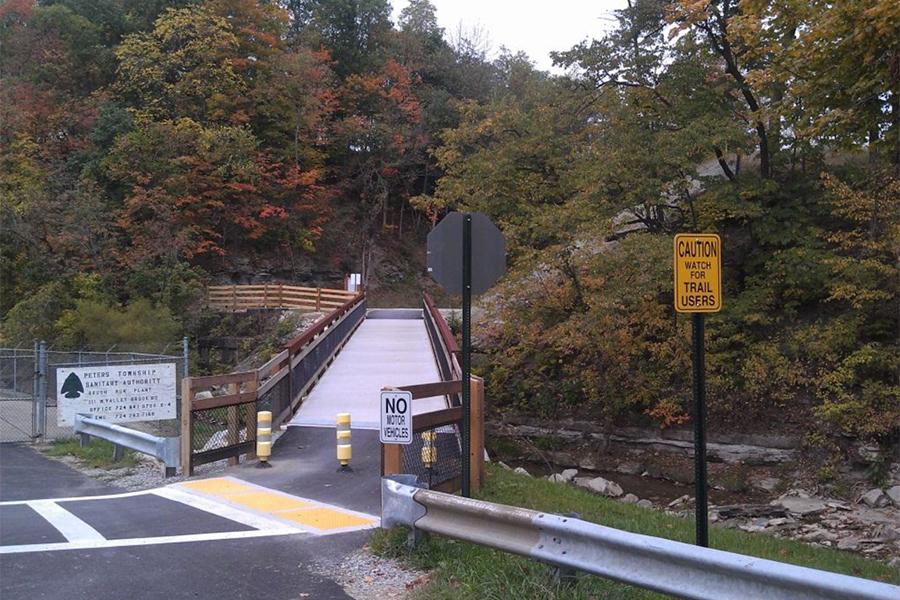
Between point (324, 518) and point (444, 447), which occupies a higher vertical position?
point (444, 447)

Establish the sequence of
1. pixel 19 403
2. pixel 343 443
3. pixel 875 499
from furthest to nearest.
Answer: pixel 19 403 → pixel 875 499 → pixel 343 443

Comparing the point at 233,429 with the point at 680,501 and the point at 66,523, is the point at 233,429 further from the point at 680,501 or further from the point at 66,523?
the point at 680,501

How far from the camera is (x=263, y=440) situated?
11.7 metres

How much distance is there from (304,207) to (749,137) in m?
32.6

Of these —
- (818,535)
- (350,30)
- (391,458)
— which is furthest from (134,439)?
(350,30)

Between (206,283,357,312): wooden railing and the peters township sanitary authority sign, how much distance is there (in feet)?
116

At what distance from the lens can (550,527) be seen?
17.6ft

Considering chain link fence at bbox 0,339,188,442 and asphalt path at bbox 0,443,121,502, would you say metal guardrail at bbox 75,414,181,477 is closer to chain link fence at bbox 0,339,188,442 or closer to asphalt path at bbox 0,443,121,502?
asphalt path at bbox 0,443,121,502

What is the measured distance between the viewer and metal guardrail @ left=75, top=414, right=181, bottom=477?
1150 centimetres

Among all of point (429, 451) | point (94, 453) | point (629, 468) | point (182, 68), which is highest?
point (182, 68)

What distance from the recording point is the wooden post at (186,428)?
36.7ft

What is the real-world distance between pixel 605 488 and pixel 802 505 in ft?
13.8

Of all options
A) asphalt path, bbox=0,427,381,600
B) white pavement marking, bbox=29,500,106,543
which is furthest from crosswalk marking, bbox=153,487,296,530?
white pavement marking, bbox=29,500,106,543

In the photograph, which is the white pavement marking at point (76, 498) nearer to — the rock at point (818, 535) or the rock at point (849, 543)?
the rock at point (818, 535)
